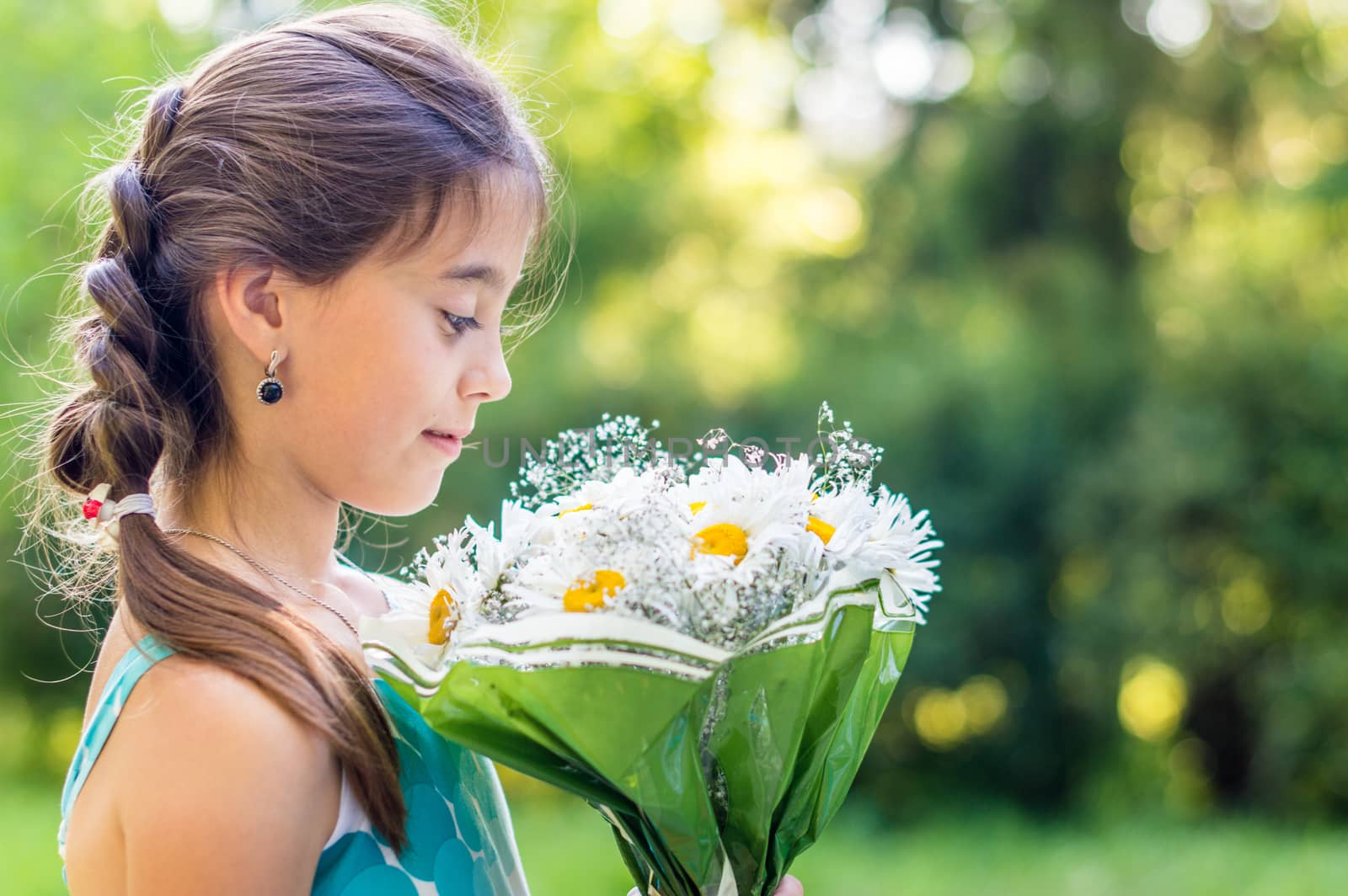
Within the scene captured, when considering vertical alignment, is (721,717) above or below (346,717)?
above

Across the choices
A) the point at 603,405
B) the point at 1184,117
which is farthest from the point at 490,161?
the point at 1184,117

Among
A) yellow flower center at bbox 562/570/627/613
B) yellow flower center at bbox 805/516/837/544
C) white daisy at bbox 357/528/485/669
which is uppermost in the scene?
yellow flower center at bbox 805/516/837/544

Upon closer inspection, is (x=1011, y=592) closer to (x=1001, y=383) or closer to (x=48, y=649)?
(x=1001, y=383)

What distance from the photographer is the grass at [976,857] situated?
4.43 metres

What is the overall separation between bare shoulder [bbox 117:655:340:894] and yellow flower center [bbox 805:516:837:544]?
1.67ft

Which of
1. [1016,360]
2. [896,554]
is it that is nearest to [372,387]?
[896,554]

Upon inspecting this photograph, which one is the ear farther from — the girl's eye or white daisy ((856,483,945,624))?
white daisy ((856,483,945,624))

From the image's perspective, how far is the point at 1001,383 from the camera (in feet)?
19.5

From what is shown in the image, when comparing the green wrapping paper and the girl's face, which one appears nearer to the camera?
the green wrapping paper

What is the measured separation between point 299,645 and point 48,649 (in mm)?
6450

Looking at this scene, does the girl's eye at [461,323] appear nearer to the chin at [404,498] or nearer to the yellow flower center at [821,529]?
the chin at [404,498]

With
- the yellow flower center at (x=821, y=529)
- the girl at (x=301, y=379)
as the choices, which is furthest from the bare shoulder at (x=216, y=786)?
the yellow flower center at (x=821, y=529)

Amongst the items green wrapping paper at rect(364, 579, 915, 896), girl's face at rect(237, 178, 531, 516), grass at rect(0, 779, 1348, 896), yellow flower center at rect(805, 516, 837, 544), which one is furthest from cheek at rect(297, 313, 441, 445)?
grass at rect(0, 779, 1348, 896)

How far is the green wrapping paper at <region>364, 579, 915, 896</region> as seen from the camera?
3.51 ft
